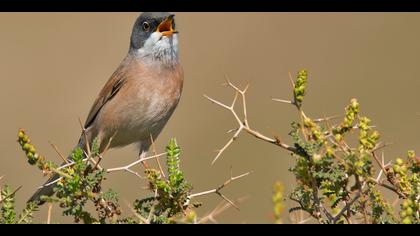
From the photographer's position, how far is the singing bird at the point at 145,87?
6.41m

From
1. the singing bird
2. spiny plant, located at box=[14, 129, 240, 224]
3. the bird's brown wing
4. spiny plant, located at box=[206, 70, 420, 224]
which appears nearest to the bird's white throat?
the singing bird

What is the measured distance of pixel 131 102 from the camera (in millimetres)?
6484

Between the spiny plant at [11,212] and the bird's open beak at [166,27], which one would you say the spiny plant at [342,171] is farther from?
the bird's open beak at [166,27]

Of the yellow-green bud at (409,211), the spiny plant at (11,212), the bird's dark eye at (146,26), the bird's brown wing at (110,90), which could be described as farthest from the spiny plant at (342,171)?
the bird's brown wing at (110,90)

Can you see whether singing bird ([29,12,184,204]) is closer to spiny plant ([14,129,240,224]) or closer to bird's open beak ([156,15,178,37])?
bird's open beak ([156,15,178,37])

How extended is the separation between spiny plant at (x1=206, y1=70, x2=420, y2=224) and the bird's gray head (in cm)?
381

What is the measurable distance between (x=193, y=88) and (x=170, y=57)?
6247mm

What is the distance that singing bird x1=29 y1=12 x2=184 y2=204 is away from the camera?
6.41 meters

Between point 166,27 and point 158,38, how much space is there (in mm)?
128

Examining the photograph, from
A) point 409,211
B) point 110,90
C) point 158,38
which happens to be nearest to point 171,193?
point 409,211

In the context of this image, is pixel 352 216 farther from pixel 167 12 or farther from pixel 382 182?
pixel 167 12
